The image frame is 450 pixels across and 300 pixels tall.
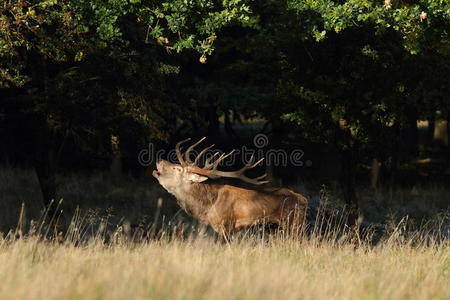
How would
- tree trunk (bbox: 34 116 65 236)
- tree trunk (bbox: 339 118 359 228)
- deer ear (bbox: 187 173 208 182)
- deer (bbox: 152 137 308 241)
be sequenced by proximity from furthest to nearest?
1. tree trunk (bbox: 339 118 359 228)
2. tree trunk (bbox: 34 116 65 236)
3. deer ear (bbox: 187 173 208 182)
4. deer (bbox: 152 137 308 241)

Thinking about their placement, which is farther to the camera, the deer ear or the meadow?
the deer ear

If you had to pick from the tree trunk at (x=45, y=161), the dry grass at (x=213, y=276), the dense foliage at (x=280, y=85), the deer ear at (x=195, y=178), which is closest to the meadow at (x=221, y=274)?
the dry grass at (x=213, y=276)

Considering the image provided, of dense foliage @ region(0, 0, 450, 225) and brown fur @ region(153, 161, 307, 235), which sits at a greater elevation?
dense foliage @ region(0, 0, 450, 225)

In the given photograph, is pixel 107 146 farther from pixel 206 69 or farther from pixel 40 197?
pixel 206 69

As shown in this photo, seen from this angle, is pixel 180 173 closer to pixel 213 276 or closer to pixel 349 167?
pixel 349 167

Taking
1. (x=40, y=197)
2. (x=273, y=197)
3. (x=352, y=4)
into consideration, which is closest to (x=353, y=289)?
(x=273, y=197)

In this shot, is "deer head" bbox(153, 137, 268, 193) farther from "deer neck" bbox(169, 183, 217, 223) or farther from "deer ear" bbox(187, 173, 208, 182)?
"deer neck" bbox(169, 183, 217, 223)

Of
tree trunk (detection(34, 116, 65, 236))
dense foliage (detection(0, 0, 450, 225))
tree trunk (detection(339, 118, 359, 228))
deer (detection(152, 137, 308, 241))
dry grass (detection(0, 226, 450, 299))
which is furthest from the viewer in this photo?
tree trunk (detection(339, 118, 359, 228))

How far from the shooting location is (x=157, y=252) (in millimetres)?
7332

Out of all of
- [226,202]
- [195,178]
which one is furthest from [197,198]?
[226,202]

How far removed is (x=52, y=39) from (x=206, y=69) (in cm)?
1180

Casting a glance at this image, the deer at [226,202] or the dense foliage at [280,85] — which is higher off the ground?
the dense foliage at [280,85]

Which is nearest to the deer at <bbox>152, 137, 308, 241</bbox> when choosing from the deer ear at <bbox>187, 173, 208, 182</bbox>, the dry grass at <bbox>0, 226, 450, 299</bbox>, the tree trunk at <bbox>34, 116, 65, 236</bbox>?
the deer ear at <bbox>187, 173, 208, 182</bbox>

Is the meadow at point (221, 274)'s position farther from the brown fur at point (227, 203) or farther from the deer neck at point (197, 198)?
the deer neck at point (197, 198)
